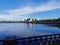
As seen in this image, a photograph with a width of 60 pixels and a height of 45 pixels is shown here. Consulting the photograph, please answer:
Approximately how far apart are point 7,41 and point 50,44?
4898mm

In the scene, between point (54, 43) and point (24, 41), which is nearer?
point (24, 41)

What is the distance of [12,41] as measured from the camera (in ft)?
30.4

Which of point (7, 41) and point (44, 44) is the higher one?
point (7, 41)

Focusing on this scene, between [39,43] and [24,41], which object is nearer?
[24,41]

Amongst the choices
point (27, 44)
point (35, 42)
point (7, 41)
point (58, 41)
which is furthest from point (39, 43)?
point (7, 41)

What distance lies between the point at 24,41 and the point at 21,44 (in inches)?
13.7

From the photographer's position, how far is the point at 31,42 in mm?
11406

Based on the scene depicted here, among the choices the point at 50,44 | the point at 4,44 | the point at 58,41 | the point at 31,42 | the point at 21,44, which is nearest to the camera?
the point at 4,44

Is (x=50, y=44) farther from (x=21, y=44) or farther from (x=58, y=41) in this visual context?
(x=21, y=44)

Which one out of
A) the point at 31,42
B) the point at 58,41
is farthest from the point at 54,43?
the point at 31,42

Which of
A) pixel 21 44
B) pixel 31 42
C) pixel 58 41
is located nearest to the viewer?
pixel 21 44

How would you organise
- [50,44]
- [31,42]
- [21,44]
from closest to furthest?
[21,44] → [31,42] → [50,44]

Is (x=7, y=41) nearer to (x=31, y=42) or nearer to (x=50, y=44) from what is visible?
(x=31, y=42)

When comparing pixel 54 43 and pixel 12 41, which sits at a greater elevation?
pixel 12 41
